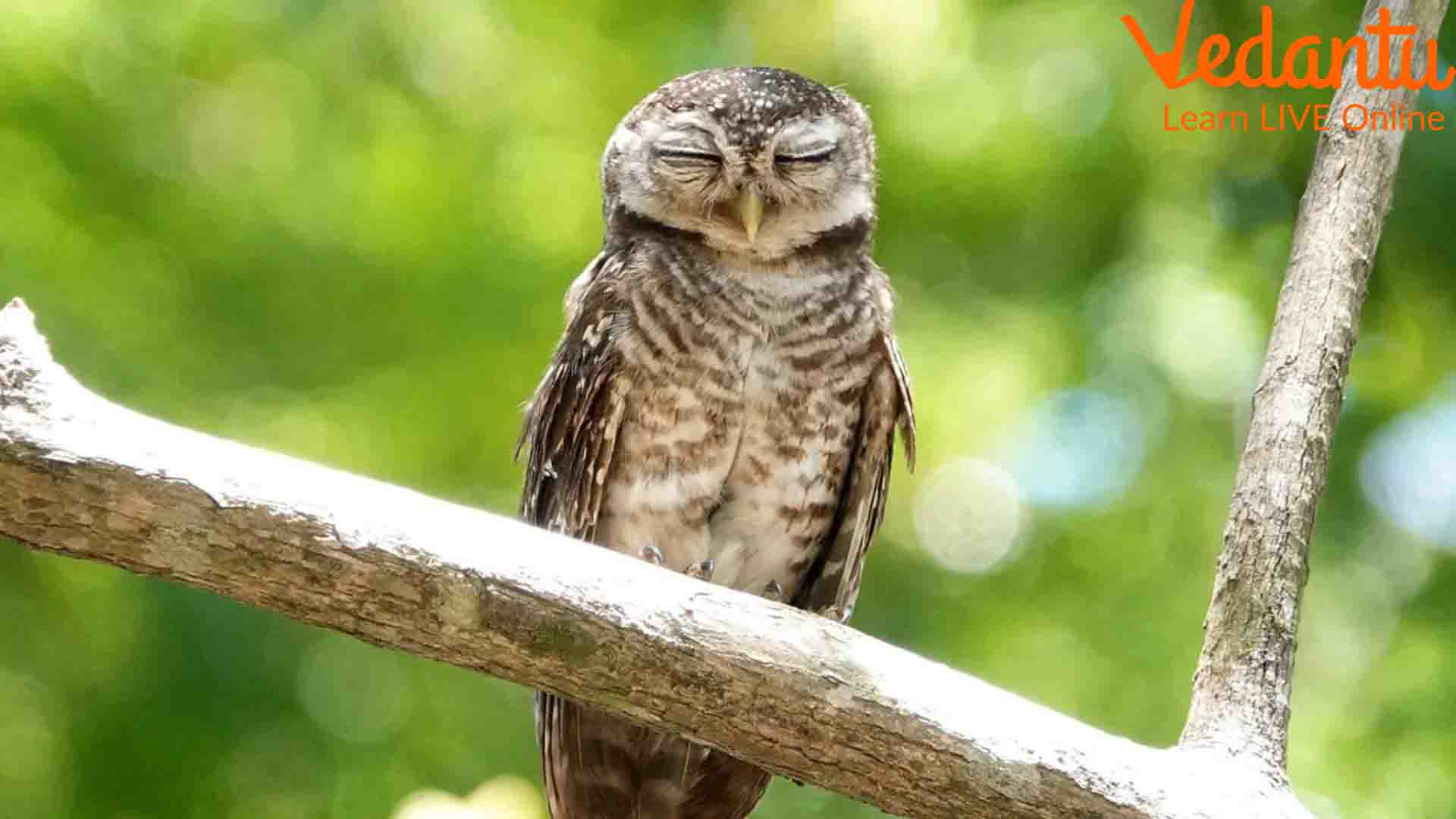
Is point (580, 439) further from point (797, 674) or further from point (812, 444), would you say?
point (797, 674)

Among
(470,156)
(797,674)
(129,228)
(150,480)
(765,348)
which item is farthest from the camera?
(470,156)

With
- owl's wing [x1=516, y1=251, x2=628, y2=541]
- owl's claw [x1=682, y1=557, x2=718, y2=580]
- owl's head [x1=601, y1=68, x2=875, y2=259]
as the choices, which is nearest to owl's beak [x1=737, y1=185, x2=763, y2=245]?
owl's head [x1=601, y1=68, x2=875, y2=259]

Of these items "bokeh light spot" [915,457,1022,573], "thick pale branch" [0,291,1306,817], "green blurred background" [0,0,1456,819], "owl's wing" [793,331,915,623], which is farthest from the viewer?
"bokeh light spot" [915,457,1022,573]

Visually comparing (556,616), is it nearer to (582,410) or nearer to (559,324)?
(582,410)

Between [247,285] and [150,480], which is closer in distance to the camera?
[150,480]

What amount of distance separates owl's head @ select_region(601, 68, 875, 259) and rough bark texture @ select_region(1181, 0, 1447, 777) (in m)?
0.92

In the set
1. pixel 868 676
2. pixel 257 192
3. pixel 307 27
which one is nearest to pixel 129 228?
pixel 257 192

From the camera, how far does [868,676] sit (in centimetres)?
265

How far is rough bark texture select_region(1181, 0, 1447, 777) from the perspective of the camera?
2.95 meters

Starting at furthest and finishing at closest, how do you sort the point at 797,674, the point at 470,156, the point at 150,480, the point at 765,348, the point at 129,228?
the point at 470,156 → the point at 129,228 → the point at 765,348 → the point at 797,674 → the point at 150,480

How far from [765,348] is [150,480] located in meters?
1.48

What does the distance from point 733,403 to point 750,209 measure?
0.39 m

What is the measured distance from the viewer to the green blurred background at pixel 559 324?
435 centimetres

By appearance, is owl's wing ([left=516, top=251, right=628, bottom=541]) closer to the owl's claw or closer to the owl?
the owl
